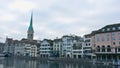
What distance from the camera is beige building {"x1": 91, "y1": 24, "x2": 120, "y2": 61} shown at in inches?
2731

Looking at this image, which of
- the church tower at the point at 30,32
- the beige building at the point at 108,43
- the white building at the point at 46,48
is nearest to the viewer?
the beige building at the point at 108,43

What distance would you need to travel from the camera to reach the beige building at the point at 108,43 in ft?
228

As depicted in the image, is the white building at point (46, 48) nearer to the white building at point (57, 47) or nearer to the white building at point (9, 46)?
the white building at point (57, 47)

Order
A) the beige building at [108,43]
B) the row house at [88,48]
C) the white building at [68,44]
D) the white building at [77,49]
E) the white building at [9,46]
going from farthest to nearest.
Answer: the white building at [9,46] → the white building at [68,44] → the white building at [77,49] → the row house at [88,48] → the beige building at [108,43]

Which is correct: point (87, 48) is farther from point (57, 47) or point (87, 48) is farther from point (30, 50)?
point (30, 50)

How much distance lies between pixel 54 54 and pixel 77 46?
15.0m

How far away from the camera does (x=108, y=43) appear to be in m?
71.8

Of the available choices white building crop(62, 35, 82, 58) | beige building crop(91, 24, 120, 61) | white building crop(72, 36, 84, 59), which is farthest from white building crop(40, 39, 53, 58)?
beige building crop(91, 24, 120, 61)

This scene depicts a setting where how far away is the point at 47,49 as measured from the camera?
4225 inches

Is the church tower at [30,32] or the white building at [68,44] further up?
the church tower at [30,32]

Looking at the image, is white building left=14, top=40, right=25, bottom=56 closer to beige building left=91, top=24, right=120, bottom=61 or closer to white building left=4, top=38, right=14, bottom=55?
white building left=4, top=38, right=14, bottom=55

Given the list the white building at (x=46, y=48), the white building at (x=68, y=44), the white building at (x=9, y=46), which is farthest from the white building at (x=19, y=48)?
the white building at (x=68, y=44)

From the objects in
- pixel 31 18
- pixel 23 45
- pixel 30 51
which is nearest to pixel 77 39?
pixel 30 51

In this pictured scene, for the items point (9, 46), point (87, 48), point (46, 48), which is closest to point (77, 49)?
point (87, 48)
